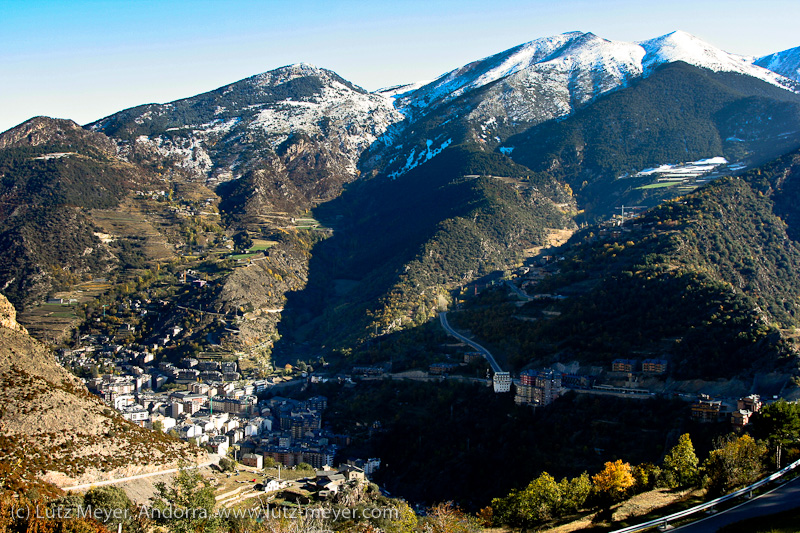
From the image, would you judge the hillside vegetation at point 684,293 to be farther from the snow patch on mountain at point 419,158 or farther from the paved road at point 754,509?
the snow patch on mountain at point 419,158

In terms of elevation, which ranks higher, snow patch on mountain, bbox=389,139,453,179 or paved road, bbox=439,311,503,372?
snow patch on mountain, bbox=389,139,453,179

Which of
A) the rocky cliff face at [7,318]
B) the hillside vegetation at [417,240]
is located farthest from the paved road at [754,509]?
the hillside vegetation at [417,240]

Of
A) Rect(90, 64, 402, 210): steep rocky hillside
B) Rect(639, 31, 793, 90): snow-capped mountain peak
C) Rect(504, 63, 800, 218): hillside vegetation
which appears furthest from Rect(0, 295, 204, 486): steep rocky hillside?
Rect(639, 31, 793, 90): snow-capped mountain peak

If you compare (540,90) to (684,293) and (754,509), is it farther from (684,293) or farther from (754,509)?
(754,509)

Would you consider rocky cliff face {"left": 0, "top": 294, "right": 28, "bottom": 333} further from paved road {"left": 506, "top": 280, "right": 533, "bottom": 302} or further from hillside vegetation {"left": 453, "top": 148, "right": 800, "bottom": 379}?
paved road {"left": 506, "top": 280, "right": 533, "bottom": 302}

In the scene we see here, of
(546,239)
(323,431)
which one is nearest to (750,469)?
(323,431)

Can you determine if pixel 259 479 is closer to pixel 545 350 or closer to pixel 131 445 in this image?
pixel 131 445
